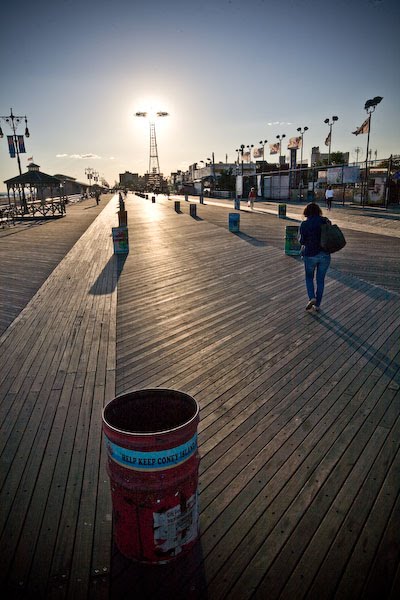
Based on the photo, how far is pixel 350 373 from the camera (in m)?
4.96

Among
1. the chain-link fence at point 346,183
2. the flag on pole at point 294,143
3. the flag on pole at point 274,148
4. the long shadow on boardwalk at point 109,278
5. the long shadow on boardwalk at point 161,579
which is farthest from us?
the flag on pole at point 274,148

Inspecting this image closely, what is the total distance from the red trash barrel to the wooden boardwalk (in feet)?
0.69

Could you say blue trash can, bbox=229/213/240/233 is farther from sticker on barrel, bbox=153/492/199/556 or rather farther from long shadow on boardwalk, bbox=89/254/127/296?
sticker on barrel, bbox=153/492/199/556

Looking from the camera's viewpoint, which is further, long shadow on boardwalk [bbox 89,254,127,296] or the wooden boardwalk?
long shadow on boardwalk [bbox 89,254,127,296]

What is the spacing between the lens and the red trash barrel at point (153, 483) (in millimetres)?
2266

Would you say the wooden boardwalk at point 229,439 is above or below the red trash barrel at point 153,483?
below

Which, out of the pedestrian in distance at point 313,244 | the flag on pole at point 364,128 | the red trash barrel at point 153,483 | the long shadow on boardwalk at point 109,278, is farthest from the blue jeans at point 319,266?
the flag on pole at point 364,128

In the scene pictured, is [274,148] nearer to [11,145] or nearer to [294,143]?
[294,143]

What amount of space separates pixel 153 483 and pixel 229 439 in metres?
1.60

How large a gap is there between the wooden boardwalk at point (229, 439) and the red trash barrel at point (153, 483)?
0.69 feet

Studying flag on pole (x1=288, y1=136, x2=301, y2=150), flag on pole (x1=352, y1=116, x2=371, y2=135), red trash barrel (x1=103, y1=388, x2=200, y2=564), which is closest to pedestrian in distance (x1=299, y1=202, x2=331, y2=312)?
red trash barrel (x1=103, y1=388, x2=200, y2=564)

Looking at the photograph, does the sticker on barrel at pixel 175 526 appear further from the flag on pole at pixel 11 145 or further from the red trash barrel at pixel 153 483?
the flag on pole at pixel 11 145

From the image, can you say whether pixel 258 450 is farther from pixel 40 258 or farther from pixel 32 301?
pixel 40 258

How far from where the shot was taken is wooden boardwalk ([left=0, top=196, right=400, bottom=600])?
2.49 m
